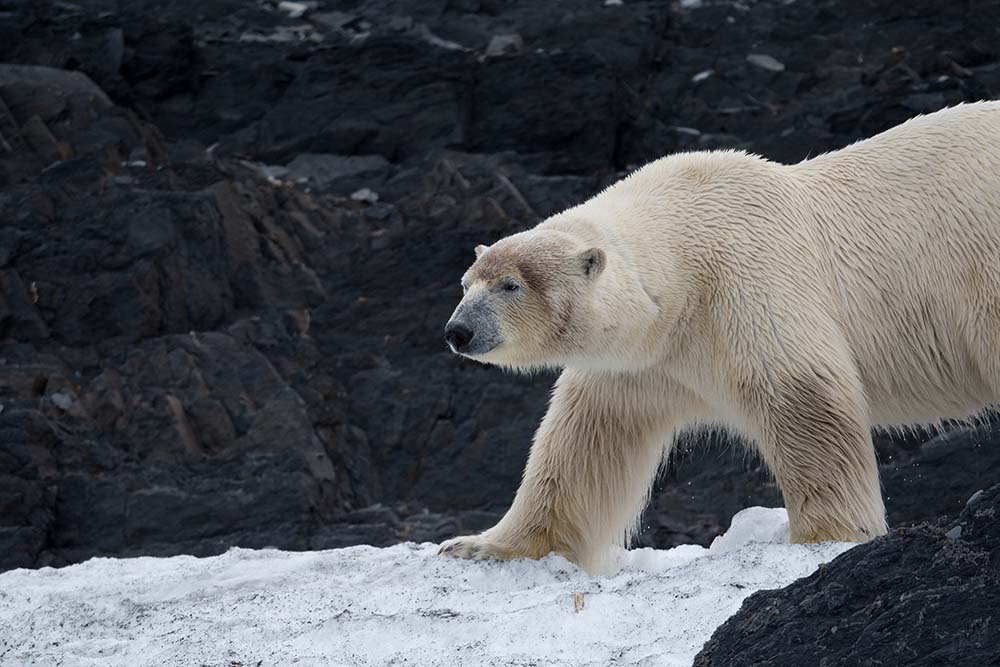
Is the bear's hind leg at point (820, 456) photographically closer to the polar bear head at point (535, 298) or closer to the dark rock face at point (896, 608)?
the polar bear head at point (535, 298)

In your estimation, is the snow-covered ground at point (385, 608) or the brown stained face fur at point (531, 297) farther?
the brown stained face fur at point (531, 297)

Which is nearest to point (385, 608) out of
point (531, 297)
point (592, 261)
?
point (531, 297)

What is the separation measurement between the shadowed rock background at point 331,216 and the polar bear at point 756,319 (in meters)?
0.70

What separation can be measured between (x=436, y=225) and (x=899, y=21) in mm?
6785

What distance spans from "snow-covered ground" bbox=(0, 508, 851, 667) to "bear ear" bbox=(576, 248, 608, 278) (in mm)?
1316

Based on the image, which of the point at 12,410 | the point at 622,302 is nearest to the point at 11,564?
the point at 12,410

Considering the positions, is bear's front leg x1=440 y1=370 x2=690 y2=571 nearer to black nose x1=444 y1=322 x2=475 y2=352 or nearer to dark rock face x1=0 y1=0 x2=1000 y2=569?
black nose x1=444 y1=322 x2=475 y2=352

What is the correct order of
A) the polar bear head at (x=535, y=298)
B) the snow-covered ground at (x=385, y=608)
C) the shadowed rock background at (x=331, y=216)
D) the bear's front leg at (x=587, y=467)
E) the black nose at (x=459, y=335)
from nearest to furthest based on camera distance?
1. the snow-covered ground at (x=385, y=608)
2. the black nose at (x=459, y=335)
3. the polar bear head at (x=535, y=298)
4. the bear's front leg at (x=587, y=467)
5. the shadowed rock background at (x=331, y=216)

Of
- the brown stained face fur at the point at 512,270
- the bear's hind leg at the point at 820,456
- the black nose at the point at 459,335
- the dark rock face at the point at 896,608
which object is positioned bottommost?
the bear's hind leg at the point at 820,456

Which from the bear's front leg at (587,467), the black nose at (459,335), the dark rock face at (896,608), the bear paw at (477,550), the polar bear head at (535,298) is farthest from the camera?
the bear's front leg at (587,467)

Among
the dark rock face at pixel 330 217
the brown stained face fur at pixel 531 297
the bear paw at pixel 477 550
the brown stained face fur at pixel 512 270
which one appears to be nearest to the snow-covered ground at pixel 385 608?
the bear paw at pixel 477 550

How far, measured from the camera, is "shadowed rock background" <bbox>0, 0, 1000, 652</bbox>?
36.8ft

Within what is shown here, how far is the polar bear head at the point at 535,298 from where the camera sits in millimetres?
6023

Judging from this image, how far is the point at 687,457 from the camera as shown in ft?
38.4
